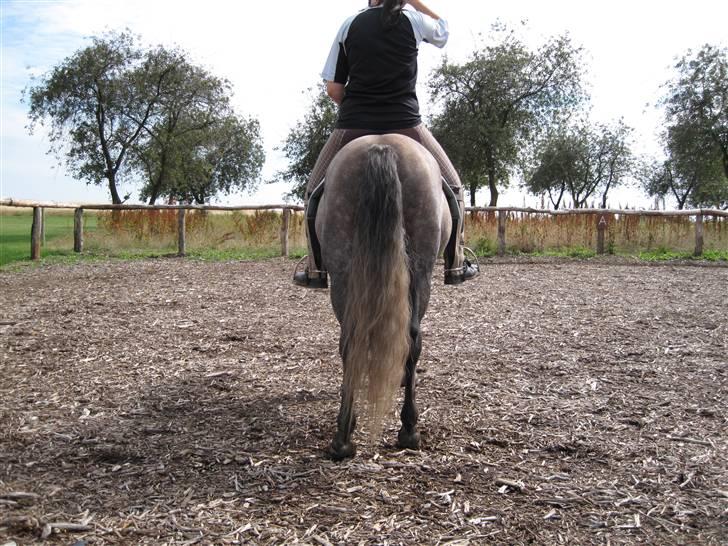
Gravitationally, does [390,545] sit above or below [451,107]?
below

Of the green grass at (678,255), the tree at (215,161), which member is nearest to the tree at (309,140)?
the tree at (215,161)

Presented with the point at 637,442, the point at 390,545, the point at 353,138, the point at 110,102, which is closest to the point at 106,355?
the point at 353,138

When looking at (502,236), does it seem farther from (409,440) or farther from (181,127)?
(181,127)

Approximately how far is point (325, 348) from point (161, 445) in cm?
249

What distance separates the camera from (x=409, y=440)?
331 cm

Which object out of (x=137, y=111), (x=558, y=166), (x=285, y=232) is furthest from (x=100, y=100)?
(x=558, y=166)

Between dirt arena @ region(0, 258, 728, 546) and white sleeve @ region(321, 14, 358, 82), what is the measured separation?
2.08m

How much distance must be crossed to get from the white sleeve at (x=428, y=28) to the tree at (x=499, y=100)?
24.3m

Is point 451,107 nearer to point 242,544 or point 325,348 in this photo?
point 325,348

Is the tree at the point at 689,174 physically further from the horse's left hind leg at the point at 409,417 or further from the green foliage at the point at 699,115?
the horse's left hind leg at the point at 409,417

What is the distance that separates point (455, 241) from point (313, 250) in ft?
2.84

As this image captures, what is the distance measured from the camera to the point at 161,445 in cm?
338

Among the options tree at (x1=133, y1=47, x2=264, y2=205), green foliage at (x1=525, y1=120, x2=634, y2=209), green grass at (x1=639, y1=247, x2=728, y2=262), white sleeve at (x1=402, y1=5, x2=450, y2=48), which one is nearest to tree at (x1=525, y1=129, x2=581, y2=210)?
green foliage at (x1=525, y1=120, x2=634, y2=209)

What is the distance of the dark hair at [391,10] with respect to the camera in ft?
10.7
